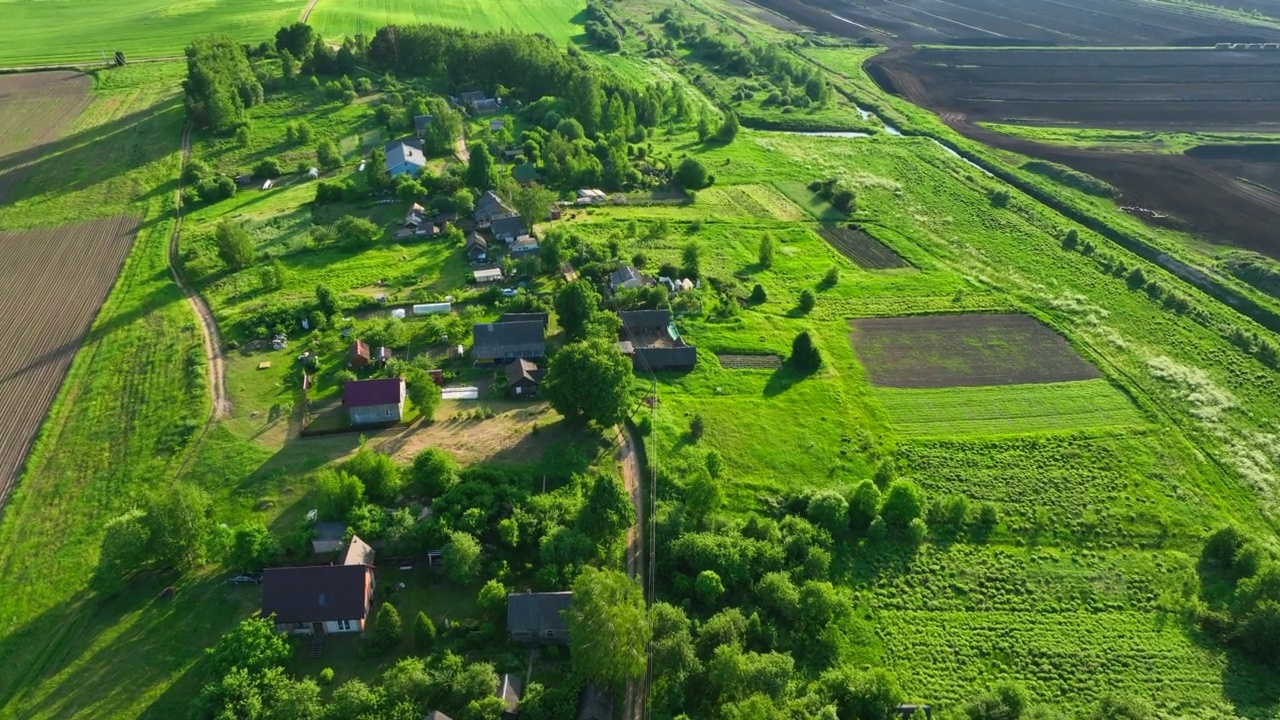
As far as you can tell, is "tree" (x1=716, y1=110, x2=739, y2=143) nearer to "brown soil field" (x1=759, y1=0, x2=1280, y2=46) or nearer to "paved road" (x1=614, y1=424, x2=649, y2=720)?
"paved road" (x1=614, y1=424, x2=649, y2=720)

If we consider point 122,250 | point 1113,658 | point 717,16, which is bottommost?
point 1113,658

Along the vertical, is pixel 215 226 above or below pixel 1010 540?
above

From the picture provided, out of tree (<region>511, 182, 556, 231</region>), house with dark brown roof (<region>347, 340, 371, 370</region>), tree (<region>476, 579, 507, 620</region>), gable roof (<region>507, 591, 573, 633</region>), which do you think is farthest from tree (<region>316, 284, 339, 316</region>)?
gable roof (<region>507, 591, 573, 633</region>)

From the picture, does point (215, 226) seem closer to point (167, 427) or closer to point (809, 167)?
point (167, 427)

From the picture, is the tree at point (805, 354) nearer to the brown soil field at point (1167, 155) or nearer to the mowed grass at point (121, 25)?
the brown soil field at point (1167, 155)

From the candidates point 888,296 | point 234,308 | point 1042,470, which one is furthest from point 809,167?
point 234,308

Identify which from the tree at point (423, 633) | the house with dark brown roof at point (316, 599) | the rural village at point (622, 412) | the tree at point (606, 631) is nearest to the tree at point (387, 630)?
the rural village at point (622, 412)
